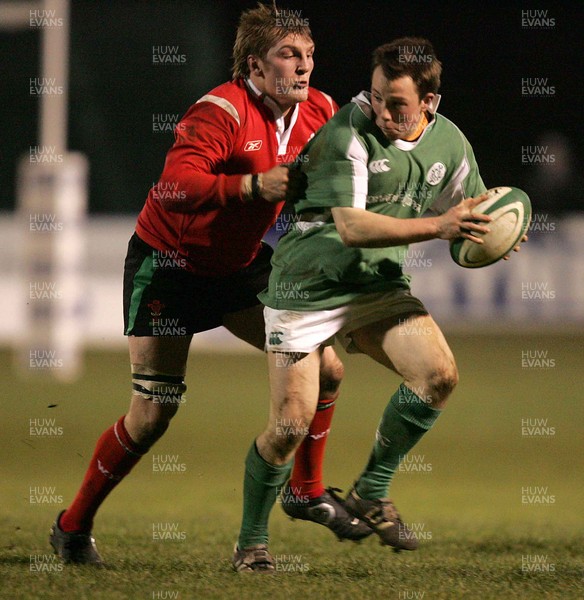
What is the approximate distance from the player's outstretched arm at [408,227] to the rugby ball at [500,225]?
0.09 meters

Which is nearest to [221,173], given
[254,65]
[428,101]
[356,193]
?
[254,65]

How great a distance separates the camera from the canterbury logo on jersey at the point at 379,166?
4.59 meters

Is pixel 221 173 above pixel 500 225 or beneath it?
above

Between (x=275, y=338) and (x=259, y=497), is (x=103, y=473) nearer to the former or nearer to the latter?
(x=259, y=497)

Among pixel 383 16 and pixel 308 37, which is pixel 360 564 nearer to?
pixel 308 37

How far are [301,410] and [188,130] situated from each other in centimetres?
123

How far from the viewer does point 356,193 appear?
451 cm

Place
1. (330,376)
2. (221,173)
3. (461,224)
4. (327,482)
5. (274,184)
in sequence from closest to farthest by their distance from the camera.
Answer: (461,224), (274,184), (221,173), (330,376), (327,482)

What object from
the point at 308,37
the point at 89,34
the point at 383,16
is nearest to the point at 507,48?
the point at 383,16

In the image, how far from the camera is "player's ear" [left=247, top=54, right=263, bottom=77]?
5031mm

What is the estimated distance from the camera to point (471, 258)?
4648 millimetres

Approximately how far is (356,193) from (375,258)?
0.34 meters

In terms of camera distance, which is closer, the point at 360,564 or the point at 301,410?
the point at 301,410

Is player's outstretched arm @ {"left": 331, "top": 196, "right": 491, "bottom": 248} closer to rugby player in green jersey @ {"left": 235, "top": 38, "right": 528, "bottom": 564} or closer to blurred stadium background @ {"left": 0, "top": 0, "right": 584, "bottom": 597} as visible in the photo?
rugby player in green jersey @ {"left": 235, "top": 38, "right": 528, "bottom": 564}
